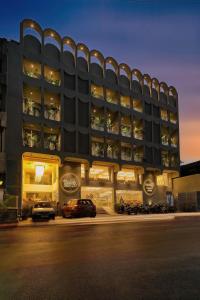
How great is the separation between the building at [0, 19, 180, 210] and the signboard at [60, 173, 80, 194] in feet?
0.38

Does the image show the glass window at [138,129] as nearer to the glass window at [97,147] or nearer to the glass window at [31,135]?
the glass window at [97,147]

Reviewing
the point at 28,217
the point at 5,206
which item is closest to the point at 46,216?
the point at 5,206

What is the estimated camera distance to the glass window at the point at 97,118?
39.8 metres

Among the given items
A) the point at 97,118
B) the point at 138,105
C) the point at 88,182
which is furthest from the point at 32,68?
the point at 138,105

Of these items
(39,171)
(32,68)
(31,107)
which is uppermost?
(32,68)

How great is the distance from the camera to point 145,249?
32.2 ft

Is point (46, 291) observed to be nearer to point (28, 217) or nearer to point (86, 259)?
point (86, 259)

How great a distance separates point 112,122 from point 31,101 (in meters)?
11.9

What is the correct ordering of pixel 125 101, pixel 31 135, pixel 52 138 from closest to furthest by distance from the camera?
1. pixel 31 135
2. pixel 52 138
3. pixel 125 101

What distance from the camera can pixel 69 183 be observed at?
3712 cm

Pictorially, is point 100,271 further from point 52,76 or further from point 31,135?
point 52,76

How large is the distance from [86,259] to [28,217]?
2419 centimetres

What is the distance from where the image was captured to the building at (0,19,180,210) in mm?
33094

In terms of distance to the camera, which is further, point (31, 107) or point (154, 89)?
point (154, 89)
